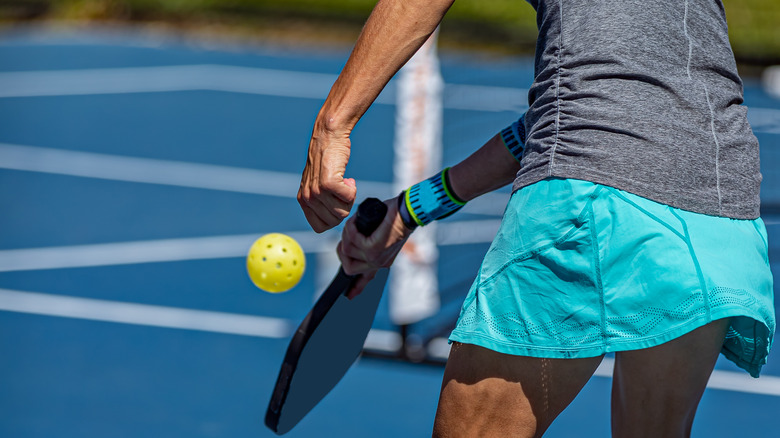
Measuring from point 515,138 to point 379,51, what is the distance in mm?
612

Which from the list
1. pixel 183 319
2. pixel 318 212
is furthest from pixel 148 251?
pixel 318 212

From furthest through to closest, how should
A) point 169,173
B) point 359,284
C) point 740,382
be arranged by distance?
1. point 169,173
2. point 740,382
3. point 359,284

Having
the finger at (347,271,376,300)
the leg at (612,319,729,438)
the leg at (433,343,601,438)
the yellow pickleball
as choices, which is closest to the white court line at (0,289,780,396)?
the yellow pickleball

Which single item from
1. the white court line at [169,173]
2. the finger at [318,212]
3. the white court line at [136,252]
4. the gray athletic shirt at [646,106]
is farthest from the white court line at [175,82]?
the gray athletic shirt at [646,106]

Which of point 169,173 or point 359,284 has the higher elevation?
point 169,173

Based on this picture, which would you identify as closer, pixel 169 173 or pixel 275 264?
pixel 275 264

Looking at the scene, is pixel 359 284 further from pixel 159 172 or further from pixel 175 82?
pixel 175 82

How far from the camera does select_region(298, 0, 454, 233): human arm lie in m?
1.93

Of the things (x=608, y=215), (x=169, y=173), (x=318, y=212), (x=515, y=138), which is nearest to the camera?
(x=608, y=215)

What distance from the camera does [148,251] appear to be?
5746mm

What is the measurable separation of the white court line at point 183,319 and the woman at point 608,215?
7.84 ft

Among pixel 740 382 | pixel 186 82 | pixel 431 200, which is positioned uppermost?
pixel 186 82

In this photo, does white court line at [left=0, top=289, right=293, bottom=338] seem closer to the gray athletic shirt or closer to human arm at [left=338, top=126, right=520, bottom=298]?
human arm at [left=338, top=126, right=520, bottom=298]

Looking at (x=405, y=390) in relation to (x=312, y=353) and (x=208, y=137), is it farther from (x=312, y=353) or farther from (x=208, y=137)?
(x=208, y=137)
